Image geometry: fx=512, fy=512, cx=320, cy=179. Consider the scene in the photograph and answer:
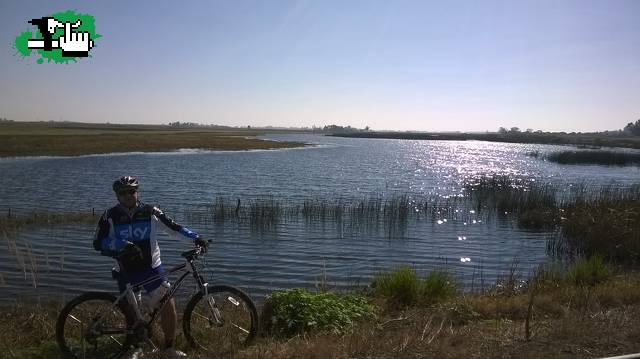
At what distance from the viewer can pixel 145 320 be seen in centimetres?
598

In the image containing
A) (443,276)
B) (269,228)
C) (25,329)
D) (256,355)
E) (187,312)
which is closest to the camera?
(256,355)

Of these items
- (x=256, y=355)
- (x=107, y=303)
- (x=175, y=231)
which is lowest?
(x=256, y=355)

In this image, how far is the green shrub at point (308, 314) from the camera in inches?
269

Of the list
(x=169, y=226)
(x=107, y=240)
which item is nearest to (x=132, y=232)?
(x=107, y=240)

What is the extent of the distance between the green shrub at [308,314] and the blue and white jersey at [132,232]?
1913 millimetres

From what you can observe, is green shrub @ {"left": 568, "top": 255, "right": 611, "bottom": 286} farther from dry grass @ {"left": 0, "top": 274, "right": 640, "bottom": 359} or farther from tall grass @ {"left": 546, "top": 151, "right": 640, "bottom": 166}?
tall grass @ {"left": 546, "top": 151, "right": 640, "bottom": 166}

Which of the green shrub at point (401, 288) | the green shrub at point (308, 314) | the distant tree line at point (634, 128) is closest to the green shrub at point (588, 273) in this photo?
the green shrub at point (401, 288)

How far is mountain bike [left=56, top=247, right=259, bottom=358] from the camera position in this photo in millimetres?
5844

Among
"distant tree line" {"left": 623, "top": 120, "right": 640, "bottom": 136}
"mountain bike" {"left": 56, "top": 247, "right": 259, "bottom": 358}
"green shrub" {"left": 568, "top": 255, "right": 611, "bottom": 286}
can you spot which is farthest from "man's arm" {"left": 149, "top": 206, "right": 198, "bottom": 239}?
"distant tree line" {"left": 623, "top": 120, "right": 640, "bottom": 136}

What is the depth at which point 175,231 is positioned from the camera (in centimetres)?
591

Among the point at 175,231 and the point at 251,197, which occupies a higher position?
the point at 175,231

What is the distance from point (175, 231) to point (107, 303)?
1.12 metres

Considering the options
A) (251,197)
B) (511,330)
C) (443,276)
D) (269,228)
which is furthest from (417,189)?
(511,330)

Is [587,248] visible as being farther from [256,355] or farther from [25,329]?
[25,329]
